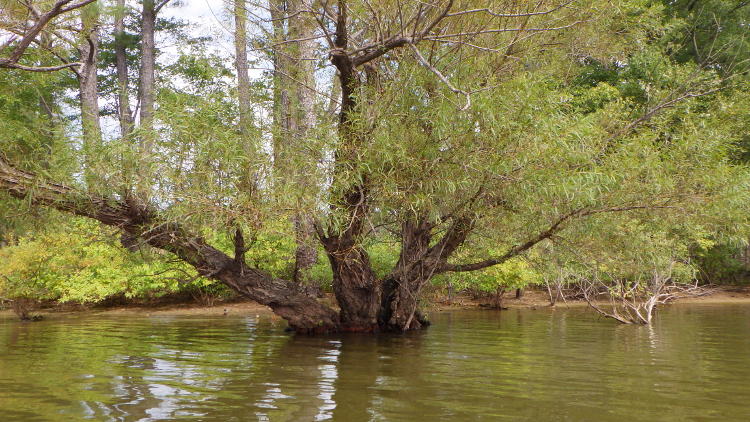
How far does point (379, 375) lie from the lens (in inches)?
251

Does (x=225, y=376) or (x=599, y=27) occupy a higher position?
(x=599, y=27)

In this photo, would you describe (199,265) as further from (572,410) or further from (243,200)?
(572,410)

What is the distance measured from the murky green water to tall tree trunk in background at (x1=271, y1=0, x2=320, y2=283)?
2093mm

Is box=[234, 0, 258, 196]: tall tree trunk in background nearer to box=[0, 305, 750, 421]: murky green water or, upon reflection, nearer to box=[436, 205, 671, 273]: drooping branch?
box=[0, 305, 750, 421]: murky green water

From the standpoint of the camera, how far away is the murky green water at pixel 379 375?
472 centimetres

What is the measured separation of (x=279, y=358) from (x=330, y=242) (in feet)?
8.11

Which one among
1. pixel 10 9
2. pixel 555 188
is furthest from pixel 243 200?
pixel 10 9

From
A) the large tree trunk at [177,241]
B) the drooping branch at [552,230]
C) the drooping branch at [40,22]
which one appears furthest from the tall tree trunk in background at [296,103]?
the drooping branch at [552,230]

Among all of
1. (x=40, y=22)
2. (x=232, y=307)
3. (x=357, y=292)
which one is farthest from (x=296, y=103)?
(x=232, y=307)

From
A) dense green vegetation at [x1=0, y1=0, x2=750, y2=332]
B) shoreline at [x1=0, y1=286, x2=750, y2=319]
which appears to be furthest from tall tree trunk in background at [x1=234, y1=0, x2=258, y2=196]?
shoreline at [x1=0, y1=286, x2=750, y2=319]

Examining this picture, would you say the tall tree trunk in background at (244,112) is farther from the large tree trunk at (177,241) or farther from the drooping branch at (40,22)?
the drooping branch at (40,22)

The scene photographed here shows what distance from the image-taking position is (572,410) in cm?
479

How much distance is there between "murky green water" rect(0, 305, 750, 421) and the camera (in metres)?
4.72

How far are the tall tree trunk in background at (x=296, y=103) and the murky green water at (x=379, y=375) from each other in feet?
6.87
